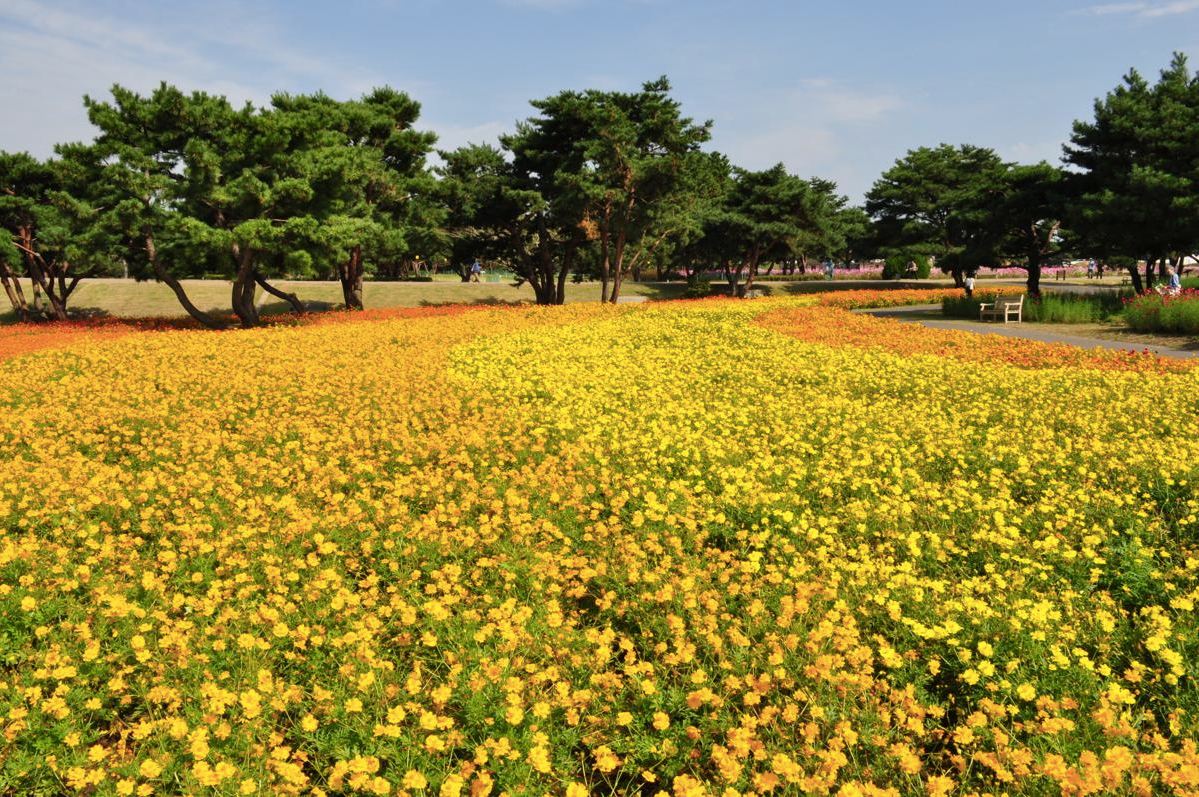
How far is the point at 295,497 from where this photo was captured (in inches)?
246

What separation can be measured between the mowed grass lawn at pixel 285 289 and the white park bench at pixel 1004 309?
80.7 feet

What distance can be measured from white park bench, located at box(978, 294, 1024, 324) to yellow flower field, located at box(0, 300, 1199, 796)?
1333cm

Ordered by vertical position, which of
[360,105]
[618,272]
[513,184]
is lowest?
[618,272]

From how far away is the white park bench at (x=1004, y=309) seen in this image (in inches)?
840

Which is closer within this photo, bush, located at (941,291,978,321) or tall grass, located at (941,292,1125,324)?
tall grass, located at (941,292,1125,324)

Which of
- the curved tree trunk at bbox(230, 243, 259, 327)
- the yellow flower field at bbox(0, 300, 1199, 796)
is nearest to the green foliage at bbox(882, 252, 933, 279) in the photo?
the curved tree trunk at bbox(230, 243, 259, 327)

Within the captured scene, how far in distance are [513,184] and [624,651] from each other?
28.9 m

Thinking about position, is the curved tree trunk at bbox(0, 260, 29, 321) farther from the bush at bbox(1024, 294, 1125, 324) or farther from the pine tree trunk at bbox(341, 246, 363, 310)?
the bush at bbox(1024, 294, 1125, 324)

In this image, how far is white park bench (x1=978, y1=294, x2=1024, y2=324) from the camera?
21.3 meters

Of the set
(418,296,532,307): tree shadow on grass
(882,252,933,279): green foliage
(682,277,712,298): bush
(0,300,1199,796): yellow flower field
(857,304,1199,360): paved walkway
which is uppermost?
(882,252,933,279): green foliage

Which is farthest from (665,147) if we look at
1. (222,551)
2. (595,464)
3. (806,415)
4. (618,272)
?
(222,551)

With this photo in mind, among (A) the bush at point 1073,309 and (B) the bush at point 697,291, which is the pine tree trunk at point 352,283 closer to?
(B) the bush at point 697,291

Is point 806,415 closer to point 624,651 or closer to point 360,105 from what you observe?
point 624,651

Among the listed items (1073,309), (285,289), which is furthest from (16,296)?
(1073,309)
